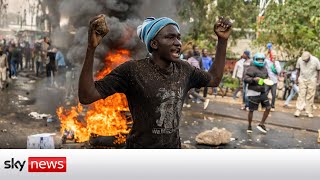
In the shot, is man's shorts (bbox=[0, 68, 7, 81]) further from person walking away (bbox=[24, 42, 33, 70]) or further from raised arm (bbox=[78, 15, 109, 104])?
raised arm (bbox=[78, 15, 109, 104])

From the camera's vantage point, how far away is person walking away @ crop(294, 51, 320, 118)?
1017 cm

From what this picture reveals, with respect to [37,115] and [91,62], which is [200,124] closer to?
[37,115]

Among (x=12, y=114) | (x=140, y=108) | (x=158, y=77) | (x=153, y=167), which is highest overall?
(x=158, y=77)

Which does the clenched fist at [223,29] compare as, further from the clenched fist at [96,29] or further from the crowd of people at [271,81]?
the crowd of people at [271,81]

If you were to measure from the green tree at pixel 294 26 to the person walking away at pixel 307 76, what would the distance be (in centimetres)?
333

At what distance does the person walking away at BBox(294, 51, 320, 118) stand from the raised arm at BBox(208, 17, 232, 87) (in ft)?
24.8

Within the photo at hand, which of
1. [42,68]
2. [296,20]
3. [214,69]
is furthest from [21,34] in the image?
[214,69]

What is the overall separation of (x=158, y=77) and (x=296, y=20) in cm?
1276

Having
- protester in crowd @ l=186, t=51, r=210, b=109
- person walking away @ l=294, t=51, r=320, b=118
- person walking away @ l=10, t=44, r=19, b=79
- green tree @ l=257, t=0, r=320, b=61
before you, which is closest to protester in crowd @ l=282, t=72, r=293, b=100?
green tree @ l=257, t=0, r=320, b=61

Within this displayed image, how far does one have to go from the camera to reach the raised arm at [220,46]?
290 centimetres

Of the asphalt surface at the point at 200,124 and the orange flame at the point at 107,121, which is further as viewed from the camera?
the asphalt surface at the point at 200,124

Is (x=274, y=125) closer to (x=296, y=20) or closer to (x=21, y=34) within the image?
(x=296, y=20)

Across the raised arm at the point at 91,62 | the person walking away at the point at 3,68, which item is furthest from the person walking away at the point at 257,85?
the person walking away at the point at 3,68

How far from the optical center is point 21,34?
78.3ft
